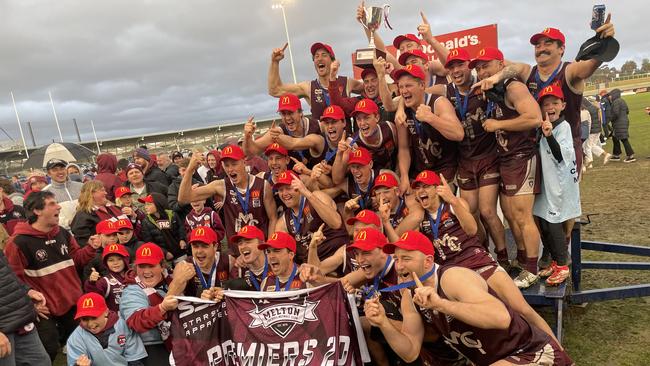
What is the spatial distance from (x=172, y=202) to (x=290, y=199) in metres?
3.03

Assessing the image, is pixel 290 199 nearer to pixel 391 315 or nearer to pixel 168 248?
pixel 391 315

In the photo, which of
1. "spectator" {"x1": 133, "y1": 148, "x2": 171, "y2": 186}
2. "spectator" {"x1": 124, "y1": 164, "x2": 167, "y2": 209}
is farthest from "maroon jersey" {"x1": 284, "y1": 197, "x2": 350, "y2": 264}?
"spectator" {"x1": 133, "y1": 148, "x2": 171, "y2": 186}

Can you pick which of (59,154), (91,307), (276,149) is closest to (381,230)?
(276,149)

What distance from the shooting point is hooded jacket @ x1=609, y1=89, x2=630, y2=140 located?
49.9 feet

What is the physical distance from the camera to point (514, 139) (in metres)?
4.93

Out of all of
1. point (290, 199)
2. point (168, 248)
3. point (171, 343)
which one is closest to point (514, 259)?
point (290, 199)

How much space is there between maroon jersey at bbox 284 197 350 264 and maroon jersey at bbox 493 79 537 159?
2.26 metres

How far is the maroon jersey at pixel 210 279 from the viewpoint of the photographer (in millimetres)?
4902

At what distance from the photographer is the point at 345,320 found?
4.23 metres

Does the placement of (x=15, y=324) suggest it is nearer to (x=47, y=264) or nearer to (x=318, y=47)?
(x=47, y=264)

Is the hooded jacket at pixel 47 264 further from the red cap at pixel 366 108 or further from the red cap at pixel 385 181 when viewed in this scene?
the red cap at pixel 366 108

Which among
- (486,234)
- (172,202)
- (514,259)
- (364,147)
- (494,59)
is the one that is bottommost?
(514,259)

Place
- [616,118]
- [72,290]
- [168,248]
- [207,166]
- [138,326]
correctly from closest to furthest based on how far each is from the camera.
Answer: [138,326] → [72,290] → [168,248] → [207,166] → [616,118]

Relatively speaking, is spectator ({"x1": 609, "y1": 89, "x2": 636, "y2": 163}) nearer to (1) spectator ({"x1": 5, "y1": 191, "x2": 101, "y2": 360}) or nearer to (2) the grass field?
(2) the grass field
